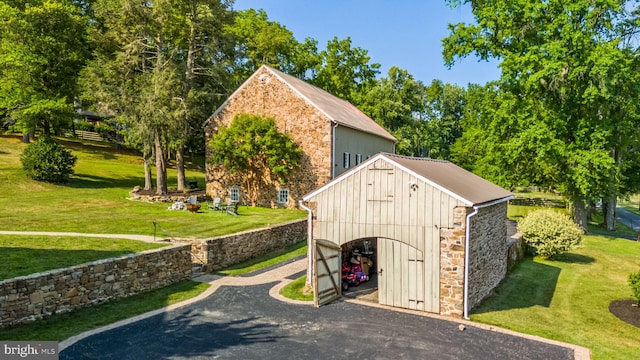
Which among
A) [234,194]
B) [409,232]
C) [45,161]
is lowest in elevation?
[234,194]

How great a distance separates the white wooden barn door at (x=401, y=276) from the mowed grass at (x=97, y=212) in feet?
31.3

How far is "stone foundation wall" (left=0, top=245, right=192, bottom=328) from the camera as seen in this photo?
35.4 feet

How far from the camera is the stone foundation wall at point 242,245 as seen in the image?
693 inches

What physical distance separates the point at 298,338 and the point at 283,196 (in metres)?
19.8

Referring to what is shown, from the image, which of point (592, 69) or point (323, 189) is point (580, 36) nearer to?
point (592, 69)

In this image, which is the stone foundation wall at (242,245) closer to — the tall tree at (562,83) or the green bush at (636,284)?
the green bush at (636,284)

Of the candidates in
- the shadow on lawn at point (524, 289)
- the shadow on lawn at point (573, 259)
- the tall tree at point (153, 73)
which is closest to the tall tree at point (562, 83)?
the shadow on lawn at point (573, 259)

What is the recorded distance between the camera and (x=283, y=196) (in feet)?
99.0

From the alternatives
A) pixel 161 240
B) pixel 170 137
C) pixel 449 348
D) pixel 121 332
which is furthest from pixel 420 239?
pixel 170 137

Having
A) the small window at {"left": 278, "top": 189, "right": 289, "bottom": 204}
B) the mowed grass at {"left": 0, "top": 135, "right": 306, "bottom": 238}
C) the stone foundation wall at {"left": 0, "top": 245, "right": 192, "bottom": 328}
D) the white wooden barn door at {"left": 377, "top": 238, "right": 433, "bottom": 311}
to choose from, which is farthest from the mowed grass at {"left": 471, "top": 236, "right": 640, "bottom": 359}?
the small window at {"left": 278, "top": 189, "right": 289, "bottom": 204}

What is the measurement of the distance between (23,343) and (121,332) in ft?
7.47

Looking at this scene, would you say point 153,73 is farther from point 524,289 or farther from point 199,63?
point 524,289

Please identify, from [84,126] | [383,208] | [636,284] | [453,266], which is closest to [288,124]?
[383,208]

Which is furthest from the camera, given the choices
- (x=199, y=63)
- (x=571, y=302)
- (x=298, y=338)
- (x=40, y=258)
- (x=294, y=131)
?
(x=199, y=63)
